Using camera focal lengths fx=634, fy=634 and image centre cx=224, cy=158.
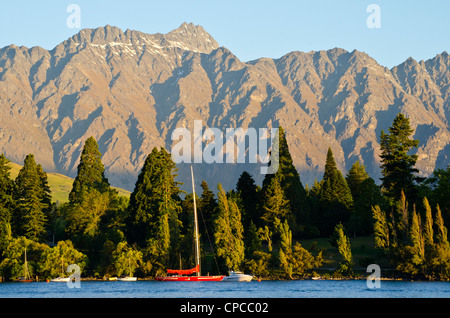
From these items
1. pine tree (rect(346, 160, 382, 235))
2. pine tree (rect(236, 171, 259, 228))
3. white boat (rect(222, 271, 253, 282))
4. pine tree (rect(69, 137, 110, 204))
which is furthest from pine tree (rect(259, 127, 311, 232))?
pine tree (rect(69, 137, 110, 204))

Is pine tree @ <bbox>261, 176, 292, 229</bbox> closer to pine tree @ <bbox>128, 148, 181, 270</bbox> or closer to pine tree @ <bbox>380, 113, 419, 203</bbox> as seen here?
pine tree @ <bbox>128, 148, 181, 270</bbox>

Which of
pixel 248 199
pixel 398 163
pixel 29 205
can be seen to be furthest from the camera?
pixel 248 199

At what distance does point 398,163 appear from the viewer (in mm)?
119750

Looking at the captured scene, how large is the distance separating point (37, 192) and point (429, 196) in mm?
78689

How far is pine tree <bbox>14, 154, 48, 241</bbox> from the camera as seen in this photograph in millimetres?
128000

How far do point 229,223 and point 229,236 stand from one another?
371cm

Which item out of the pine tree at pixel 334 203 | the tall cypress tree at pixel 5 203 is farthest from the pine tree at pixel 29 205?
the pine tree at pixel 334 203

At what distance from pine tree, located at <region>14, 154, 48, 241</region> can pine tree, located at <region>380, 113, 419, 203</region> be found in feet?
227

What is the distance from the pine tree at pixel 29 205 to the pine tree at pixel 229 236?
38712 mm

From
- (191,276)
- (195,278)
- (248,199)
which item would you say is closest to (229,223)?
(191,276)

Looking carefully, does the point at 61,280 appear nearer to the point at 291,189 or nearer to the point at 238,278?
the point at 238,278

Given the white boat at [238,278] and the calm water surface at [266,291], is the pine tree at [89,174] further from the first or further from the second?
the calm water surface at [266,291]

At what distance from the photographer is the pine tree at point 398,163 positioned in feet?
390
